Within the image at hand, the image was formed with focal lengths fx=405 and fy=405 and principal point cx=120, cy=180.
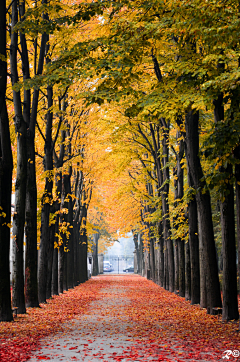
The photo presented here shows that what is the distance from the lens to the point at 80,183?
95.1 feet

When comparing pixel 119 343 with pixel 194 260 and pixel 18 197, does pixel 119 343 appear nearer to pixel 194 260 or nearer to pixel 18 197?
pixel 18 197

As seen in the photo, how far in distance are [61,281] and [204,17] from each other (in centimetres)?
1706

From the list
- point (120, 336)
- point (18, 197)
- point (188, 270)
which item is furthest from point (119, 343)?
point (188, 270)

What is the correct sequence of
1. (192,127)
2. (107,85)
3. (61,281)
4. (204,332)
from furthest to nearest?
(61,281)
(192,127)
(107,85)
(204,332)

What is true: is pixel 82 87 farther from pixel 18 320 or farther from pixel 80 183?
pixel 18 320

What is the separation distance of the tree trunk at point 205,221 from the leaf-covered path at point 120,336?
28.4 inches

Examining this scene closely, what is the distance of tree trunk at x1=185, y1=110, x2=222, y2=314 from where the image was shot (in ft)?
39.2

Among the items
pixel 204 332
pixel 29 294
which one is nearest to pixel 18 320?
pixel 29 294

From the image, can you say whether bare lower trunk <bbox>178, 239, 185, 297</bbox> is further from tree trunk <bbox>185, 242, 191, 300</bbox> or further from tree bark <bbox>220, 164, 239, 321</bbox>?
tree bark <bbox>220, 164, 239, 321</bbox>

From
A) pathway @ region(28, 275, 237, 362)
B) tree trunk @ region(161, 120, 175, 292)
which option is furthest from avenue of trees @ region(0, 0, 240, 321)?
pathway @ region(28, 275, 237, 362)

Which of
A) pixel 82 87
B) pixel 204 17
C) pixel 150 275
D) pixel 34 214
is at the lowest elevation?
pixel 150 275

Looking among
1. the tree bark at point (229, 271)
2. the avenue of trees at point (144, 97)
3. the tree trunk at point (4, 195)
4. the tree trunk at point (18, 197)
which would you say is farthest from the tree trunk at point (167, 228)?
the tree trunk at point (4, 195)

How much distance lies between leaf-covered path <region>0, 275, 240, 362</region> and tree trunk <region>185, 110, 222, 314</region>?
2.37 ft

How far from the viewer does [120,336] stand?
355 inches
